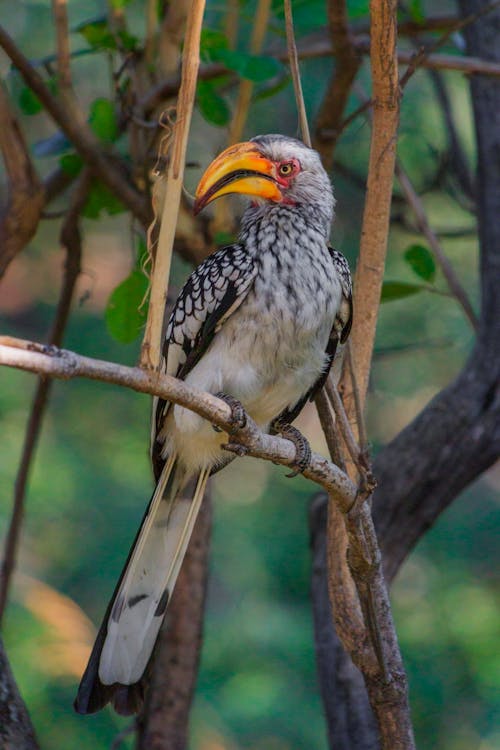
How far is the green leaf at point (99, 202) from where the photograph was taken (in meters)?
3.19

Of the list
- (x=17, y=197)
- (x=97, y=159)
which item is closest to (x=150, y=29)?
(x=97, y=159)

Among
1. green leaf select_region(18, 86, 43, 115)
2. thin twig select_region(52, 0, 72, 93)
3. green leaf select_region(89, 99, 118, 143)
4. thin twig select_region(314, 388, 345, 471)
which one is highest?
green leaf select_region(18, 86, 43, 115)

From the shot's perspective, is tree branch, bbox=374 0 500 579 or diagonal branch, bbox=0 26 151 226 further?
diagonal branch, bbox=0 26 151 226

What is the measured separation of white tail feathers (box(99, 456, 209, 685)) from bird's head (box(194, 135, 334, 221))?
0.73 m

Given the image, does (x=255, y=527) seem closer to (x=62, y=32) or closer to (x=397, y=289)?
(x=397, y=289)

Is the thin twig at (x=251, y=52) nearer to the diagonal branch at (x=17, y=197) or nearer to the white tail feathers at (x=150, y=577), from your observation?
the diagonal branch at (x=17, y=197)

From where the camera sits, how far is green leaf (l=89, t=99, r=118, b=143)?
2.98 meters

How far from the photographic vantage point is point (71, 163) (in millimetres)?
3148

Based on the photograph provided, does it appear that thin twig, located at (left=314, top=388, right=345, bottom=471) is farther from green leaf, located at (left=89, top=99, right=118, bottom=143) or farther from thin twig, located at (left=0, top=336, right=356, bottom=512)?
green leaf, located at (left=89, top=99, right=118, bottom=143)

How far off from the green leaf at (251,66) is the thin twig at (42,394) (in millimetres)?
712

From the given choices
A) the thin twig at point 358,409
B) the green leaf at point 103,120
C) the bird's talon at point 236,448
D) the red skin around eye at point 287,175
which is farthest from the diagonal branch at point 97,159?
the bird's talon at point 236,448

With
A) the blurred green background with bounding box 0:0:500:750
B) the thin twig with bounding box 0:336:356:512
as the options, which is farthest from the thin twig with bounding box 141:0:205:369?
the blurred green background with bounding box 0:0:500:750

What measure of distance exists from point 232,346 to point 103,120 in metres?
0.98

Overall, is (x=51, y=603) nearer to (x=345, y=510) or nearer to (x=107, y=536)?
(x=107, y=536)
